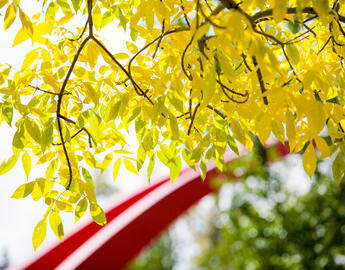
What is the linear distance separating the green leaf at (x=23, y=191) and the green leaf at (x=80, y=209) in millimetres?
141

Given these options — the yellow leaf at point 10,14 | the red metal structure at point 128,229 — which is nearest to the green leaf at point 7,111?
the yellow leaf at point 10,14

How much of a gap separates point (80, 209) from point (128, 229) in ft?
5.74

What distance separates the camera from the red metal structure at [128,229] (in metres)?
2.68

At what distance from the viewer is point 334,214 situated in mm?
3979

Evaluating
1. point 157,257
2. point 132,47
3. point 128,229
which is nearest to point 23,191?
point 132,47

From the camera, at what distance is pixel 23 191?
121 centimetres

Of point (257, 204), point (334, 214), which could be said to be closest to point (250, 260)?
point (257, 204)

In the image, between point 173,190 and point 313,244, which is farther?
point 313,244

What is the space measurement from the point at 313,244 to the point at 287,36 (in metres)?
2.87

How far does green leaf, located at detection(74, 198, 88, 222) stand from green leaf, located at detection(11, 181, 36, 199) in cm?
14

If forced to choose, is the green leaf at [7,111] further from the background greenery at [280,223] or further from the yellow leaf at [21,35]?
the background greenery at [280,223]

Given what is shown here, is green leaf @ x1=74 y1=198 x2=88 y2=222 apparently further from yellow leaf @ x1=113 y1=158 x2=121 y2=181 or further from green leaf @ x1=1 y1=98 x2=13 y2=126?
green leaf @ x1=1 y1=98 x2=13 y2=126

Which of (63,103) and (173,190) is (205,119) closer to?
(63,103)

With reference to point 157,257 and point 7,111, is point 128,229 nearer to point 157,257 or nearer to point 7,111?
point 7,111
